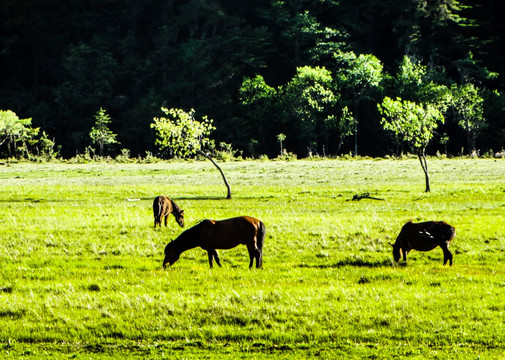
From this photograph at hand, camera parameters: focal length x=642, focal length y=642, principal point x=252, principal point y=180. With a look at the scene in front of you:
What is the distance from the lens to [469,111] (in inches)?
3967

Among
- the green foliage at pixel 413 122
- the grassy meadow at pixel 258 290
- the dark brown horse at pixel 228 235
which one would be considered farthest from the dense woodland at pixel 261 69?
the dark brown horse at pixel 228 235

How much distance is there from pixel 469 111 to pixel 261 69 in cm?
4223

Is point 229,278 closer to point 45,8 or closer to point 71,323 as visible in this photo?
point 71,323

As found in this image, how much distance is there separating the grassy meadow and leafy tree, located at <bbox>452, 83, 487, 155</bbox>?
70900 millimetres

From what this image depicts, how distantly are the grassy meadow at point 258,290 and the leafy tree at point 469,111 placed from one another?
70900mm

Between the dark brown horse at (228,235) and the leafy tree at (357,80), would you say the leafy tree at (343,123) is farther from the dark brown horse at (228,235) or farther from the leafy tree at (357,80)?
the dark brown horse at (228,235)

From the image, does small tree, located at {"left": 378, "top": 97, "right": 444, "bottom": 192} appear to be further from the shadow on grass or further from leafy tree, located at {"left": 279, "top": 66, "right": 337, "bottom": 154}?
leafy tree, located at {"left": 279, "top": 66, "right": 337, "bottom": 154}

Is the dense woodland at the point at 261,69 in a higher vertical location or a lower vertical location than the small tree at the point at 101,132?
higher

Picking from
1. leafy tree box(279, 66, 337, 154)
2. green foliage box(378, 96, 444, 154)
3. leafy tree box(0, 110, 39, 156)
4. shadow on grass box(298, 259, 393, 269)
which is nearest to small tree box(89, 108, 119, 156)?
leafy tree box(0, 110, 39, 156)

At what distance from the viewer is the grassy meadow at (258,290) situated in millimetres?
11689

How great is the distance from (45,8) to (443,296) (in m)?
141

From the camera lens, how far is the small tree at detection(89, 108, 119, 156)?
10969 cm

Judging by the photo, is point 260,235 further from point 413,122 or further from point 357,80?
point 357,80

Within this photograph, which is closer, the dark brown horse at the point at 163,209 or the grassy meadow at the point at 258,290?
the grassy meadow at the point at 258,290
